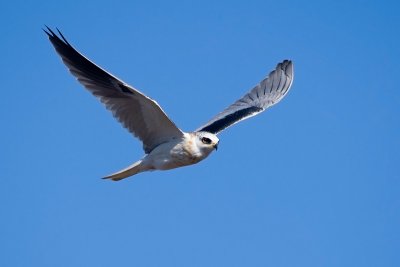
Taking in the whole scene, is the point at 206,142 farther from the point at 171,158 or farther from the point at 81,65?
the point at 81,65

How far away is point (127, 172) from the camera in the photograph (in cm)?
952

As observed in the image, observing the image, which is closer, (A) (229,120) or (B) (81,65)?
(B) (81,65)

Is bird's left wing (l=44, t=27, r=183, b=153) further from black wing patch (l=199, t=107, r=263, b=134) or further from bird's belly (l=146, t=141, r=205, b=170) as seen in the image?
black wing patch (l=199, t=107, r=263, b=134)

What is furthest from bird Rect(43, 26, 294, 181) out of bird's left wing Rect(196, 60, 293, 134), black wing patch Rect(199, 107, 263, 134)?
bird's left wing Rect(196, 60, 293, 134)

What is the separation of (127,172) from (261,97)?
3278 millimetres

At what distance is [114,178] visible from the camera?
9.55 m

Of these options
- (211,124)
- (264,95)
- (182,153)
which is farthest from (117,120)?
(264,95)

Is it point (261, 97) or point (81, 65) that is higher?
point (261, 97)

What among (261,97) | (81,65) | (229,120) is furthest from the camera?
(261,97)

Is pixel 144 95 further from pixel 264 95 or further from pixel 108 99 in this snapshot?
pixel 264 95

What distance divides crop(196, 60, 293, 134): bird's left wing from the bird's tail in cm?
160

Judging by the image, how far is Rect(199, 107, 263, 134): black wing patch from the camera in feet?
34.8

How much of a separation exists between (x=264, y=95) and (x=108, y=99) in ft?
11.5

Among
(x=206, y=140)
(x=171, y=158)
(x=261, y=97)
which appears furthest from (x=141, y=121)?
(x=261, y=97)
